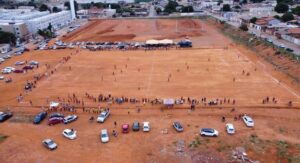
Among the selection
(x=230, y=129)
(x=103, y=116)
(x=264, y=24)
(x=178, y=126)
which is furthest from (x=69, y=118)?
(x=264, y=24)

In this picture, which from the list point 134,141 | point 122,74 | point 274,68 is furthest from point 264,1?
point 134,141

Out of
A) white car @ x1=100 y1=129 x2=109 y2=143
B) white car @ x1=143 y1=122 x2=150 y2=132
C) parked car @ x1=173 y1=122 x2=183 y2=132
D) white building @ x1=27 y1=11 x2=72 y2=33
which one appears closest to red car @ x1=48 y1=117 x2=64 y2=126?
white car @ x1=100 y1=129 x2=109 y2=143

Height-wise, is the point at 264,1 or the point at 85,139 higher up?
the point at 264,1

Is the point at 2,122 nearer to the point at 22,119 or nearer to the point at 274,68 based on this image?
the point at 22,119

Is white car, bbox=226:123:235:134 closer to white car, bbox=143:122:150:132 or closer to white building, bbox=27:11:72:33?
white car, bbox=143:122:150:132

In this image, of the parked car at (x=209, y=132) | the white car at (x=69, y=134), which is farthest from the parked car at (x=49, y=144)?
the parked car at (x=209, y=132)
